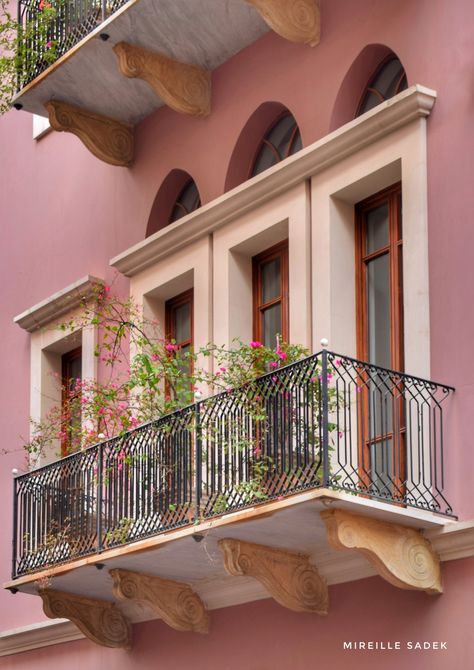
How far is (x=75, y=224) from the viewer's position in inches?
725

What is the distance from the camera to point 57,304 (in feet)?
59.5

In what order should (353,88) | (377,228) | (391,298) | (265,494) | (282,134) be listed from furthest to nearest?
(282,134) < (353,88) < (377,228) < (391,298) < (265,494)

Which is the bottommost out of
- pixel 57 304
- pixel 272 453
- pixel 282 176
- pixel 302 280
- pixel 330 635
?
pixel 330 635

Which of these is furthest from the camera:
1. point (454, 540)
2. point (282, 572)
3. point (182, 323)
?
point (182, 323)

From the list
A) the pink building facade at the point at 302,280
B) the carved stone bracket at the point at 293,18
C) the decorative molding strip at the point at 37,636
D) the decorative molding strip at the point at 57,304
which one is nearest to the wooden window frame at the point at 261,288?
the pink building facade at the point at 302,280

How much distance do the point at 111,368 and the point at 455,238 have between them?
5.18m

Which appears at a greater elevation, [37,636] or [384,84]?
[384,84]

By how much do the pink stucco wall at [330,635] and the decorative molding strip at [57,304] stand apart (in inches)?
147

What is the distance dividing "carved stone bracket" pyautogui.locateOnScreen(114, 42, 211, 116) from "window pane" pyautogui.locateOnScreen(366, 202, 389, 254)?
268 centimetres

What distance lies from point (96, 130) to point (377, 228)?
4290 mm

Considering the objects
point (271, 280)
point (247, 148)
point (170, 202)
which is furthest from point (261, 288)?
point (170, 202)

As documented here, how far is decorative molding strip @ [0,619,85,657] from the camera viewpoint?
664 inches

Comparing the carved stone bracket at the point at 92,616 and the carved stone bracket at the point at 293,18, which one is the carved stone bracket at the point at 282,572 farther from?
the carved stone bracket at the point at 293,18

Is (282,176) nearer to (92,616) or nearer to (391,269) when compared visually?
(391,269)
